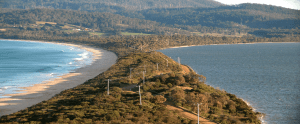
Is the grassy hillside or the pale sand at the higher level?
the grassy hillside

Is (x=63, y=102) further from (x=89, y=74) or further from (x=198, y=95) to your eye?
(x=89, y=74)

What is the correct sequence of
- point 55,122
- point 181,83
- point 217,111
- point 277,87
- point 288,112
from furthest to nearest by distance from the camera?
point 277,87
point 181,83
point 288,112
point 217,111
point 55,122

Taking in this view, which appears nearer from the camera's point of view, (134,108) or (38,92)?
(134,108)

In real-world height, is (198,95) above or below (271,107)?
above

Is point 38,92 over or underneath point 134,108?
underneath

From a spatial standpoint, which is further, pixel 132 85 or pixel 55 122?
pixel 132 85

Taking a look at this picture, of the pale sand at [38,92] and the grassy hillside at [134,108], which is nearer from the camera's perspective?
the grassy hillside at [134,108]

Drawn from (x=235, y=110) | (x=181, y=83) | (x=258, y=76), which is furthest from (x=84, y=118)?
(x=258, y=76)

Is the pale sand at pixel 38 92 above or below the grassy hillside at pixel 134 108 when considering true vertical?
below

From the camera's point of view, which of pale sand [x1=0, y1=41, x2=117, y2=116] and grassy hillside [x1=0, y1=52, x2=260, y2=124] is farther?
pale sand [x1=0, y1=41, x2=117, y2=116]

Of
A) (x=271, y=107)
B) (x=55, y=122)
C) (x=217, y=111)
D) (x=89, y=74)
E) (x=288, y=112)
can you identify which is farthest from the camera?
(x=89, y=74)
